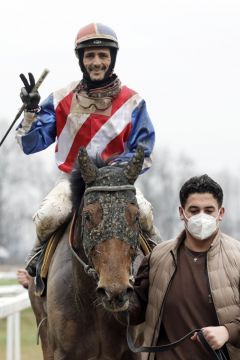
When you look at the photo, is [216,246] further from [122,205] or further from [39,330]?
[39,330]

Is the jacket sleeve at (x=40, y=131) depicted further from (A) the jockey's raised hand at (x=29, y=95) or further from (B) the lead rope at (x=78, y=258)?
(B) the lead rope at (x=78, y=258)

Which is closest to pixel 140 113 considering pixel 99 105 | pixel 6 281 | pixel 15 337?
pixel 99 105

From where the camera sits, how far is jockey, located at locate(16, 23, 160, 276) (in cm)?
713

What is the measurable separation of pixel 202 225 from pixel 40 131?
261 centimetres

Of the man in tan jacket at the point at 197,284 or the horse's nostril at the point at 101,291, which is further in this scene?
the horse's nostril at the point at 101,291

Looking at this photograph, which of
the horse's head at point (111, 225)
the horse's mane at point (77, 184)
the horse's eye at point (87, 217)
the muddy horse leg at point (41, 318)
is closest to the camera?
the horse's head at point (111, 225)

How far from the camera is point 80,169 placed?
595 cm

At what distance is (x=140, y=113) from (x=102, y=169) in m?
1.49

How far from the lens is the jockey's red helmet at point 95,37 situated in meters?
7.14

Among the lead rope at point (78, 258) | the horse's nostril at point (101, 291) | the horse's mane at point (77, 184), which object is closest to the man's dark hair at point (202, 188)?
the horse's nostril at point (101, 291)

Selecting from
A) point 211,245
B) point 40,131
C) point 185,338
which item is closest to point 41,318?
point 40,131

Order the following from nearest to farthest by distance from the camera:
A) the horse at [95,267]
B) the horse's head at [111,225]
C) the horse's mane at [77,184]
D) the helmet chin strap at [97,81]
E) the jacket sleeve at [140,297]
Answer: the horse's head at [111,225] → the horse at [95,267] → the jacket sleeve at [140,297] → the horse's mane at [77,184] → the helmet chin strap at [97,81]

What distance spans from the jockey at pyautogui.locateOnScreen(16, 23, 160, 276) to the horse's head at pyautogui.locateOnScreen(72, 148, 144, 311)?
45.7 inches

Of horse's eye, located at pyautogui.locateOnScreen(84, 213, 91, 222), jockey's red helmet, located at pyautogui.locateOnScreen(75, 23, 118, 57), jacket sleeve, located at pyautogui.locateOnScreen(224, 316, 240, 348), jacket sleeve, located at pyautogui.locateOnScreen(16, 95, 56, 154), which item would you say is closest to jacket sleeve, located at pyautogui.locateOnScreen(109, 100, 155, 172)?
jockey's red helmet, located at pyautogui.locateOnScreen(75, 23, 118, 57)
